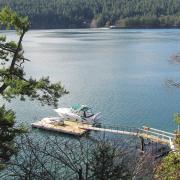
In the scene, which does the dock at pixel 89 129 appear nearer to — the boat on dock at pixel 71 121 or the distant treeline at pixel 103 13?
the boat on dock at pixel 71 121

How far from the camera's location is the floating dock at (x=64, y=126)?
28595 mm

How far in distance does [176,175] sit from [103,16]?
6269 inches

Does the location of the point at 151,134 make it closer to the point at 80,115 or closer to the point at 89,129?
the point at 89,129

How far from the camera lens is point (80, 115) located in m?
30.9

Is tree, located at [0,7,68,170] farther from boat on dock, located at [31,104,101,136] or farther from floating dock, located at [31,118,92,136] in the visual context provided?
boat on dock, located at [31,104,101,136]

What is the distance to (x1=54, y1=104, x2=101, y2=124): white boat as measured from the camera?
100.0ft

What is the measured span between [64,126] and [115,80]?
66.3ft

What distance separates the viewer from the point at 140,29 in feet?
518

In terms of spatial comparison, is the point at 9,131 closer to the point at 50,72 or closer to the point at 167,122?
the point at 167,122

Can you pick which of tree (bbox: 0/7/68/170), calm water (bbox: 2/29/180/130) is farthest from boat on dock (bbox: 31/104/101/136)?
tree (bbox: 0/7/68/170)

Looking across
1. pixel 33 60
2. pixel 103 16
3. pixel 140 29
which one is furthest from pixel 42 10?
pixel 33 60

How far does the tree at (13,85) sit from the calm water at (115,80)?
18.6 metres

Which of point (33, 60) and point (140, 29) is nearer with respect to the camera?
point (33, 60)

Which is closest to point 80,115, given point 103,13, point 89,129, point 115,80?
point 89,129
